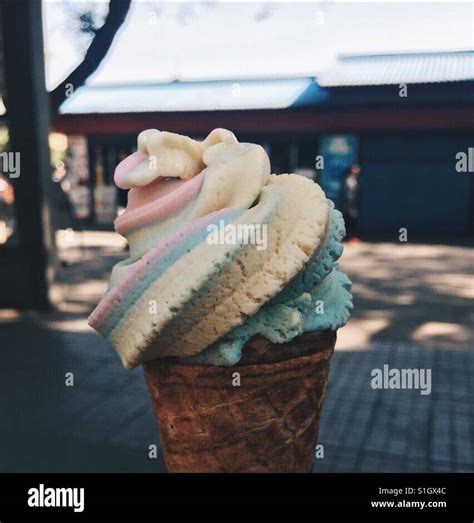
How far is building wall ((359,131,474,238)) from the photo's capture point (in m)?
13.6

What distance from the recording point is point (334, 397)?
15.2 ft

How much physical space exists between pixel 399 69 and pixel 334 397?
11.9 meters

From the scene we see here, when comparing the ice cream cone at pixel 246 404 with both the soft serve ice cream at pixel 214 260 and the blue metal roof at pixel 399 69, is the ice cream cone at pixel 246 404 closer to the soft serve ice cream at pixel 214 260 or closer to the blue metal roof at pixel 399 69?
the soft serve ice cream at pixel 214 260

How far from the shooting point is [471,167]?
1293 centimetres

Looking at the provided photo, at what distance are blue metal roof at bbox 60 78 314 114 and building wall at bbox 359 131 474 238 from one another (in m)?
2.76

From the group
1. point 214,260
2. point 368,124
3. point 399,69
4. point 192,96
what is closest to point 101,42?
point 214,260

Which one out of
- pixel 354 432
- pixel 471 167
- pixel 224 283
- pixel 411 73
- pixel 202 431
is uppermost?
pixel 411 73

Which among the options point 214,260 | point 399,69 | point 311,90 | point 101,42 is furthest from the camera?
point 311,90

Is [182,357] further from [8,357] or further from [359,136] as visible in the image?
[359,136]

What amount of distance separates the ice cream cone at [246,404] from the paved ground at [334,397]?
1067mm

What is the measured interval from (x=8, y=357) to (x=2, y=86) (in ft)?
12.2

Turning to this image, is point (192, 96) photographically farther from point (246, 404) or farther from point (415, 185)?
point (246, 404)

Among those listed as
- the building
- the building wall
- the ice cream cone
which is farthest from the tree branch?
the building wall
